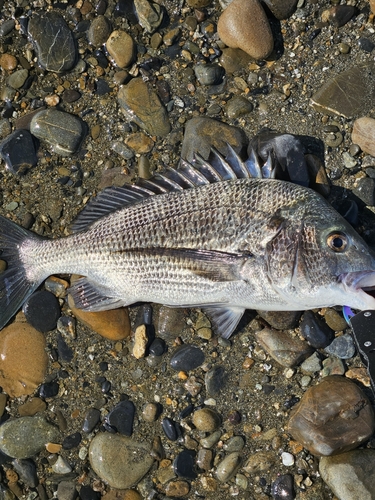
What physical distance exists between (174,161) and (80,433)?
97.7 inches

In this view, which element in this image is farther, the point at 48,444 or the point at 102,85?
the point at 102,85

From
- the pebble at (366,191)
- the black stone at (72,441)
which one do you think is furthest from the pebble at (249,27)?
the black stone at (72,441)

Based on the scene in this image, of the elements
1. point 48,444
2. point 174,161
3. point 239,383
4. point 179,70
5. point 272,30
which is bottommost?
point 48,444

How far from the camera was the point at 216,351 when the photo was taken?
13.7 ft

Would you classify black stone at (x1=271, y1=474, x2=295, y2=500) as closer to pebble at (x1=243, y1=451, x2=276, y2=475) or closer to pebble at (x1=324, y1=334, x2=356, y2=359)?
pebble at (x1=243, y1=451, x2=276, y2=475)

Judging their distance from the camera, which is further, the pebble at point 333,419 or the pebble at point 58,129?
the pebble at point 58,129

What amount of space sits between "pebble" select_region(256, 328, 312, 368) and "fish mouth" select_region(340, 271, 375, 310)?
762mm

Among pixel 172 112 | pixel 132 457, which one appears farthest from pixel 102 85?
pixel 132 457

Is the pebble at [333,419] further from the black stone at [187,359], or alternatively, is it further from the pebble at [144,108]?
the pebble at [144,108]

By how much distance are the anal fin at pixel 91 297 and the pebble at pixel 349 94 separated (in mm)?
2456

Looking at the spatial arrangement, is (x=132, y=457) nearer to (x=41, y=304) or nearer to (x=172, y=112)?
(x=41, y=304)

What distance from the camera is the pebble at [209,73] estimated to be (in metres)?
4.41

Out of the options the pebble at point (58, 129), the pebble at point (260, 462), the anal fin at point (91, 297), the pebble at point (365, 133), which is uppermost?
the pebble at point (365, 133)

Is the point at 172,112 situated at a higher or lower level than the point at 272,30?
lower
